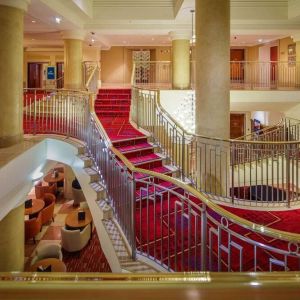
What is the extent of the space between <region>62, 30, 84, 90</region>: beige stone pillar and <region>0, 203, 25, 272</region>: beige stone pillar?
7.33 metres

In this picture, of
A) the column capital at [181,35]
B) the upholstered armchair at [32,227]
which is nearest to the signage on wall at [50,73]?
the column capital at [181,35]

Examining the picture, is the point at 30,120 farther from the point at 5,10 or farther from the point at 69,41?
the point at 69,41

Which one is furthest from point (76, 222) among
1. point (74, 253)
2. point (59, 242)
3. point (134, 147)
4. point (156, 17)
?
point (156, 17)

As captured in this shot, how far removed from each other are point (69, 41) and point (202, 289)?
12.9 m

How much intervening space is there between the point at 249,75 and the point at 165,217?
1551 cm

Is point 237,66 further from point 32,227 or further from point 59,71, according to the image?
point 32,227

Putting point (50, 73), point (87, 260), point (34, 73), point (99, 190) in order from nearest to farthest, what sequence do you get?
point (99, 190), point (87, 260), point (50, 73), point (34, 73)

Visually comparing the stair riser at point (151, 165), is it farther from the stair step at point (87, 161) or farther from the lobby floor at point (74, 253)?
the lobby floor at point (74, 253)

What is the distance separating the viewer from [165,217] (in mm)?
5336

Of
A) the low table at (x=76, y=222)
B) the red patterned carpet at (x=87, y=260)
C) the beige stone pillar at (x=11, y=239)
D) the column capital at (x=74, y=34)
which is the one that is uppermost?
the column capital at (x=74, y=34)

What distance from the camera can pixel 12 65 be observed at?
23.4 ft

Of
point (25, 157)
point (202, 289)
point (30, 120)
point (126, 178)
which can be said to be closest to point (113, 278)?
point (202, 289)

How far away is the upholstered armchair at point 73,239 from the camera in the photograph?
997cm

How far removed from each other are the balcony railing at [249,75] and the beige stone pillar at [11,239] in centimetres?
684
